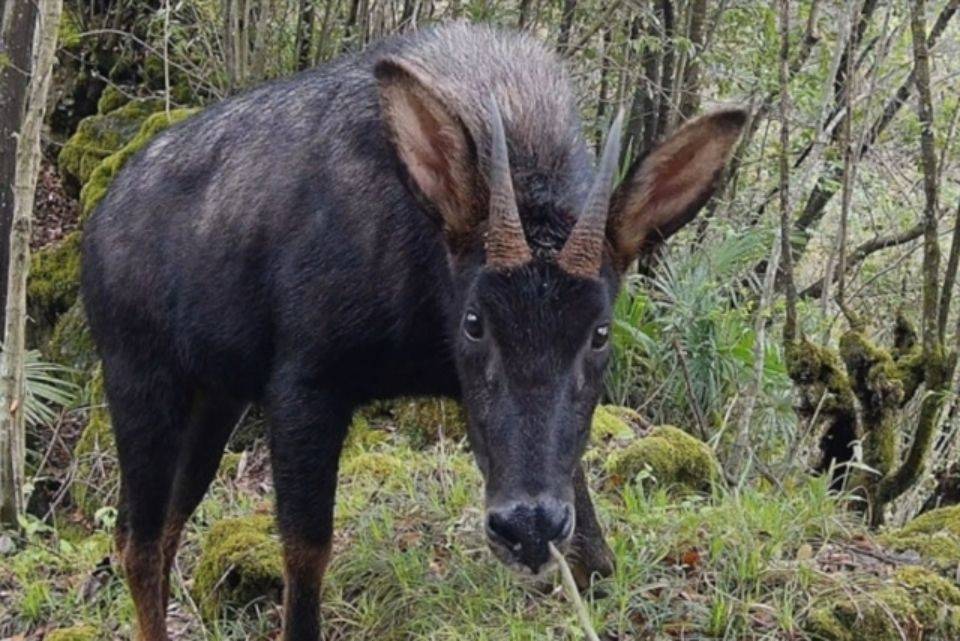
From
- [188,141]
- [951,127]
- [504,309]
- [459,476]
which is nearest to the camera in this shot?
[504,309]

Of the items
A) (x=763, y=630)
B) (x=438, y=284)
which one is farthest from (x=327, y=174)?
(x=763, y=630)

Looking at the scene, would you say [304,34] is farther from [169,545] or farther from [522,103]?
[522,103]

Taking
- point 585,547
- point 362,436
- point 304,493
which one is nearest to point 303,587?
point 304,493

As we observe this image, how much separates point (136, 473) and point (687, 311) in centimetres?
377

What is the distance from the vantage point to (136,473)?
18.4 feet

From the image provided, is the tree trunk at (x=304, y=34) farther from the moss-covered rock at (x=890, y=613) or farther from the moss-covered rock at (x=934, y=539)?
the moss-covered rock at (x=890, y=613)

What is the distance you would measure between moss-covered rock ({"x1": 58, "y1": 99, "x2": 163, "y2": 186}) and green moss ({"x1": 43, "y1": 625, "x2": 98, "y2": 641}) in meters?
5.65

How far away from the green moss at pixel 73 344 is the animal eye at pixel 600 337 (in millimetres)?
6070

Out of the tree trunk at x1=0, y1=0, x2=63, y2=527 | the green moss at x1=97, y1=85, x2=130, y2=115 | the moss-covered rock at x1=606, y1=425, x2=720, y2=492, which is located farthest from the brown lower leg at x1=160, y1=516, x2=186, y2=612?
the green moss at x1=97, y1=85, x2=130, y2=115

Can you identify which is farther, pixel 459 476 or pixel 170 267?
pixel 459 476

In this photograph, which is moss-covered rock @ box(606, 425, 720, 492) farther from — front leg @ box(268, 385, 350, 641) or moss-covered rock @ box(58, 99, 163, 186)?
moss-covered rock @ box(58, 99, 163, 186)

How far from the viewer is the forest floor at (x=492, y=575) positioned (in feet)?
16.2

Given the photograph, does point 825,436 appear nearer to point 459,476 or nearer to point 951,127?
point 459,476

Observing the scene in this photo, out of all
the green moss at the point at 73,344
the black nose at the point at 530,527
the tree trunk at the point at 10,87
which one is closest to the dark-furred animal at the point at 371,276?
the black nose at the point at 530,527
